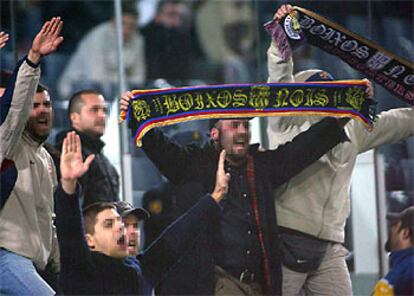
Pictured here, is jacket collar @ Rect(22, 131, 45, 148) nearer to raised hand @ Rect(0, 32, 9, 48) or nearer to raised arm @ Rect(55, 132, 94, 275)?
raised arm @ Rect(55, 132, 94, 275)

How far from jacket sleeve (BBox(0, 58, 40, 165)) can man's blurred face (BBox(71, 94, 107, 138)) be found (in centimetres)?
42

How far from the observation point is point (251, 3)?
629 centimetres

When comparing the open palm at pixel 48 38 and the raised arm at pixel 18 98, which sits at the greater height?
the open palm at pixel 48 38

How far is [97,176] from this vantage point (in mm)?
6113

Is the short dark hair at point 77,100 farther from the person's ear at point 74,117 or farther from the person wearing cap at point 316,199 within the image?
the person wearing cap at point 316,199

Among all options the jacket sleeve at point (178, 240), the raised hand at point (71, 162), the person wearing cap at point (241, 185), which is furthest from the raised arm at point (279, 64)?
the raised hand at point (71, 162)

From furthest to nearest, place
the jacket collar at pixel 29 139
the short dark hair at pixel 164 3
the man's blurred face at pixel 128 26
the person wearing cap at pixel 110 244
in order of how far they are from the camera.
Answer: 1. the short dark hair at pixel 164 3
2. the man's blurred face at pixel 128 26
3. the person wearing cap at pixel 110 244
4. the jacket collar at pixel 29 139

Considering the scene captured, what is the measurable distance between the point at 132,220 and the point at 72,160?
1.10 ft

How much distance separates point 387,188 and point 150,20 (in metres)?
1.24

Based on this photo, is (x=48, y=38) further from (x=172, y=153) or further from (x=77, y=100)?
(x=172, y=153)

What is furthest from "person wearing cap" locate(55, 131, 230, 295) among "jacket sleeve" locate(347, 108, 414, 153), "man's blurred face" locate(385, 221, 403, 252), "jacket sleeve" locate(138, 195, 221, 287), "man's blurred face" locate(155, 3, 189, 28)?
"man's blurred face" locate(155, 3, 189, 28)

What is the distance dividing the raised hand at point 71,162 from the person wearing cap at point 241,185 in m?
0.23

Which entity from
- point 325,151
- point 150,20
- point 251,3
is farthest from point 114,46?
point 325,151

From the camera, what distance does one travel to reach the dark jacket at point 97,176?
605 centimetres
